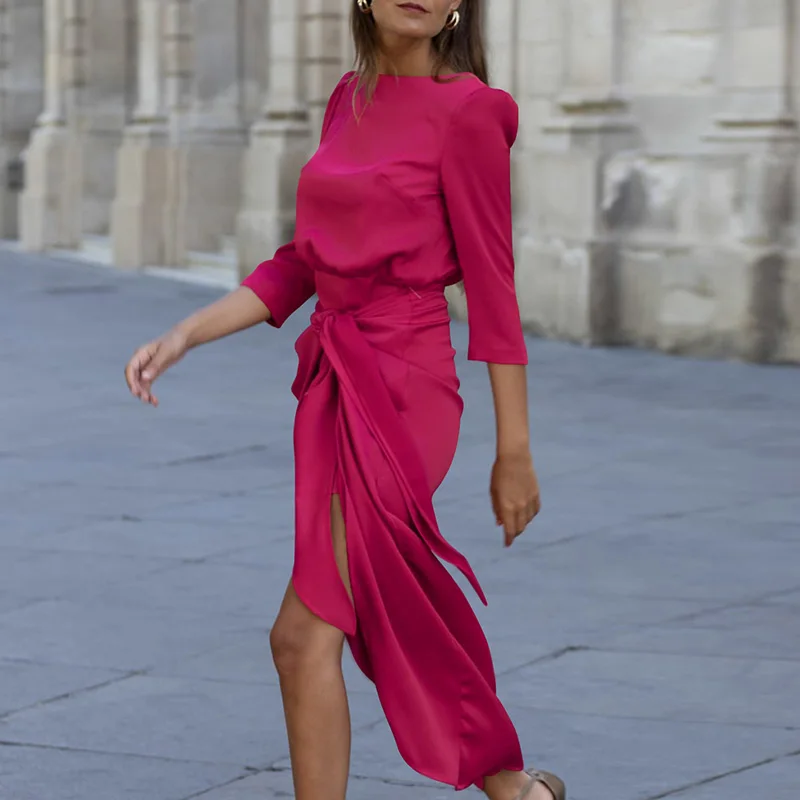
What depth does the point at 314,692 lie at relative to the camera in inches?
119

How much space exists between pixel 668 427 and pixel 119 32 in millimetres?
14957

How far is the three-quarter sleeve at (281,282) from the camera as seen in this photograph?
3.27 m

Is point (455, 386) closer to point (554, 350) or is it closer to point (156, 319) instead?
point (554, 350)

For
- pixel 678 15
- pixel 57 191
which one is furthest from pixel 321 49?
pixel 57 191

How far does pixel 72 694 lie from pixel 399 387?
5.58 ft

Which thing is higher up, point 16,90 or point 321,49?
point 321,49

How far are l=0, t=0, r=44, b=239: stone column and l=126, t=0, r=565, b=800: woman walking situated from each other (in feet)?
73.1

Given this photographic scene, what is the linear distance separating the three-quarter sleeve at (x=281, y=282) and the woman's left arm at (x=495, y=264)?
0.33m

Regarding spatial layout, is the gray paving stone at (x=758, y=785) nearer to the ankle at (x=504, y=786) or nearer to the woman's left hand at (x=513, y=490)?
the ankle at (x=504, y=786)

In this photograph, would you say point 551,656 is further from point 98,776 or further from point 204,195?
point 204,195

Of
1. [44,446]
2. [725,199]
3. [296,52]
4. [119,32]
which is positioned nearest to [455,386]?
[44,446]

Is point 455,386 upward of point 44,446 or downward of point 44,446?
upward

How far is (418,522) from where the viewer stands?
121 inches

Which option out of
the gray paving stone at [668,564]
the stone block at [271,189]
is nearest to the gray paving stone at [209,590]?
the gray paving stone at [668,564]
